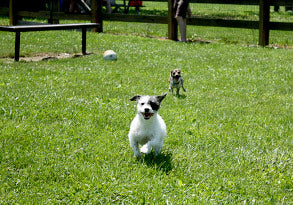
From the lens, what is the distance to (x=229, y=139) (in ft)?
18.5

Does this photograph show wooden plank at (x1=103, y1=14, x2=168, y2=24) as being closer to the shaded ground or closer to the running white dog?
the shaded ground

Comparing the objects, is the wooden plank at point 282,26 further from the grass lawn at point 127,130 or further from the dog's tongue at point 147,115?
the dog's tongue at point 147,115

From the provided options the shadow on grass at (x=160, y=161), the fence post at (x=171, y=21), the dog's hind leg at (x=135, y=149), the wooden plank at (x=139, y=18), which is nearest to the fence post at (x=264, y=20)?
the fence post at (x=171, y=21)

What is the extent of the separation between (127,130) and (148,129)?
3.92ft

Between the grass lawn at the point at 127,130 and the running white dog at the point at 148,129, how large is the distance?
0.52 ft

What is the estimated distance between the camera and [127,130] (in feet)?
19.0

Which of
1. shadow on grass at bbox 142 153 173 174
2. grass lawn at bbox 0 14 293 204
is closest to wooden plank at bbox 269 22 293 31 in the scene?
grass lawn at bbox 0 14 293 204

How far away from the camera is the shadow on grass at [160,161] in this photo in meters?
4.56

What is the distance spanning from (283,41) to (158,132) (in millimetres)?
12835

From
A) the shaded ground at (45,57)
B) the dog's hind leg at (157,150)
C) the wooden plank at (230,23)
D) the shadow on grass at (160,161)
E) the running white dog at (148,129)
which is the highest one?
the wooden plank at (230,23)

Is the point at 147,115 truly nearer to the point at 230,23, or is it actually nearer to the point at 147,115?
the point at 147,115

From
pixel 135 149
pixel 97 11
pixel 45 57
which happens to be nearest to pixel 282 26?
pixel 97 11

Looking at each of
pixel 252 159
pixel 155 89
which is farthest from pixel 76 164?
pixel 155 89

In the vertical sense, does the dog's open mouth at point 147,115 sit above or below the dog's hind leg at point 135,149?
above
